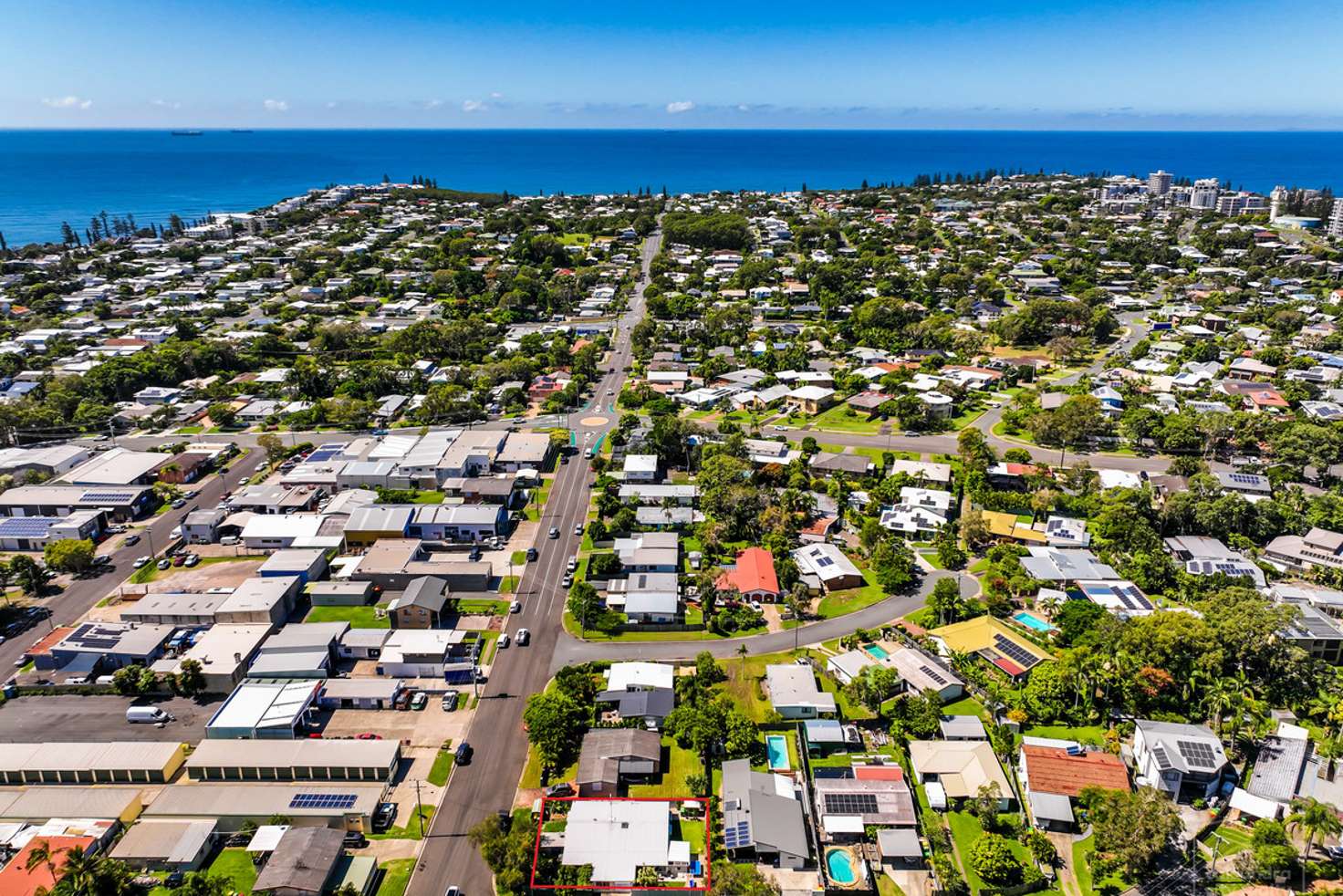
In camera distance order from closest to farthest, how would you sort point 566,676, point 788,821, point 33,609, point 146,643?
point 788,821, point 566,676, point 146,643, point 33,609

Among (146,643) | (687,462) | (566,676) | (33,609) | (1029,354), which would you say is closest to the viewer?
(566,676)

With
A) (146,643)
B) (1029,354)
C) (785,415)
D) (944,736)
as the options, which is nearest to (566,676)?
(944,736)

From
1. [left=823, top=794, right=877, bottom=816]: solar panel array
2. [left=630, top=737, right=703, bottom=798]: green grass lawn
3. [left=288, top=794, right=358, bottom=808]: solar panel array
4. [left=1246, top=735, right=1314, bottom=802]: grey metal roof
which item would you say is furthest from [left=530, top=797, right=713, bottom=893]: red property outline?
[left=1246, top=735, right=1314, bottom=802]: grey metal roof

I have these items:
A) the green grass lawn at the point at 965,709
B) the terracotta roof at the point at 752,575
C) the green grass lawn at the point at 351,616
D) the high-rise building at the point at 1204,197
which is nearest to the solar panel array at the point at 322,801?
the green grass lawn at the point at 351,616

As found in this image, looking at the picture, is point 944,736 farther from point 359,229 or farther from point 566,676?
point 359,229

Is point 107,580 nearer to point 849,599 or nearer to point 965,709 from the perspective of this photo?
point 849,599
